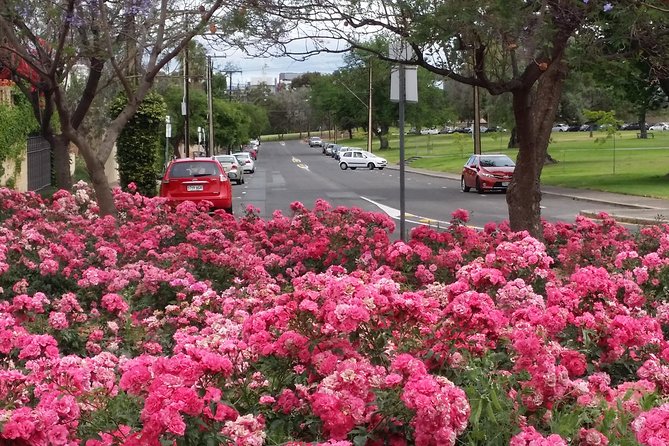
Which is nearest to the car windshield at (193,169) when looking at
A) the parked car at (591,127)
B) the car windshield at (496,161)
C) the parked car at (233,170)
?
the car windshield at (496,161)

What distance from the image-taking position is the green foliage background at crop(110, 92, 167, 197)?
32031 millimetres

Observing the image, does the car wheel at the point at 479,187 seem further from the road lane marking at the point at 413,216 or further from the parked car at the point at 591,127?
the parked car at the point at 591,127

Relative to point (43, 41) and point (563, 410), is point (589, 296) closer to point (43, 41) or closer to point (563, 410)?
point (563, 410)

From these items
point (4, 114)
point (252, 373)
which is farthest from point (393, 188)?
point (252, 373)

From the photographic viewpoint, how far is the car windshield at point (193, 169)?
22219mm

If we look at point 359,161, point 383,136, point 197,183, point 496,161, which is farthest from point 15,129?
point 383,136

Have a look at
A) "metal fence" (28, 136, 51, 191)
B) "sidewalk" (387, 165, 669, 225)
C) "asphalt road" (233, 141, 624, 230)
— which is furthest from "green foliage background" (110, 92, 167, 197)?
"sidewalk" (387, 165, 669, 225)

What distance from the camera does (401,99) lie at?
11.5 m

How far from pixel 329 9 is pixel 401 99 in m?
1.93

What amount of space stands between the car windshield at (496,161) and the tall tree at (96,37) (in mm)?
22284

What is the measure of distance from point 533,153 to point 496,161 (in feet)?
80.0

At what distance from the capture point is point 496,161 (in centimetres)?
3522

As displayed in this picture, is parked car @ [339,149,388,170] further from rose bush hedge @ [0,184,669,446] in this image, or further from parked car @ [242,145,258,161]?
rose bush hedge @ [0,184,669,446]

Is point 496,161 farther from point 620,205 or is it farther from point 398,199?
point 620,205
